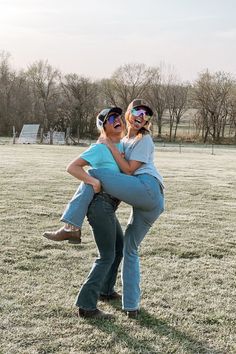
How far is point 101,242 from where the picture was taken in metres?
3.67

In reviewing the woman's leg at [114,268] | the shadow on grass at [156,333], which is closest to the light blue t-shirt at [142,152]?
Result: the woman's leg at [114,268]

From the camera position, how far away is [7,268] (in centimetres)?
510

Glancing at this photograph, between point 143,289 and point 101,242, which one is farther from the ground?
point 101,242

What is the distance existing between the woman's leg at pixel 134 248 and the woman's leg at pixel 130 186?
114mm

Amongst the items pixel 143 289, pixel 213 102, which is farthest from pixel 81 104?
pixel 143 289

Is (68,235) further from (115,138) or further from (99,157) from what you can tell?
(115,138)

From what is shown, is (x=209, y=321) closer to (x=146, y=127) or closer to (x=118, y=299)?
(x=118, y=299)

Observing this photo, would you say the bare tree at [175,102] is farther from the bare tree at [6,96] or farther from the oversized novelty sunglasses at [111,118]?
the oversized novelty sunglasses at [111,118]

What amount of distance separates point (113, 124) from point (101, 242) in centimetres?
90

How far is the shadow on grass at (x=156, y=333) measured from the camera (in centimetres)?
342

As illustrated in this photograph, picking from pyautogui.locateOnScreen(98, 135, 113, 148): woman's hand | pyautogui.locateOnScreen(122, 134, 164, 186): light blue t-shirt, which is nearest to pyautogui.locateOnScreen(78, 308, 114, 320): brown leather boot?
pyautogui.locateOnScreen(122, 134, 164, 186): light blue t-shirt

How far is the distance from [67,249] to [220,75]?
183 feet

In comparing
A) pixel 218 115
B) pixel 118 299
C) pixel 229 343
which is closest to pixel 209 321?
pixel 229 343

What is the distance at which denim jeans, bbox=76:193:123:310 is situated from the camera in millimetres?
3594
